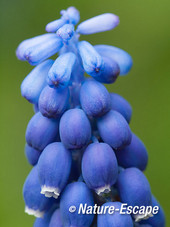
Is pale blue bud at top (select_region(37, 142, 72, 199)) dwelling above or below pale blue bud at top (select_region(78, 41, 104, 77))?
below

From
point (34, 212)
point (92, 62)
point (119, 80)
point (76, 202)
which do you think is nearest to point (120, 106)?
point (92, 62)

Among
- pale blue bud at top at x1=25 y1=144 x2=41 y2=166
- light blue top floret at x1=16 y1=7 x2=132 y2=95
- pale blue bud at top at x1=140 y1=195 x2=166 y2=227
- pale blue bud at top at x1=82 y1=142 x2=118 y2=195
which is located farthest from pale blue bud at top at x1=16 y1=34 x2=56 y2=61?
pale blue bud at top at x1=140 y1=195 x2=166 y2=227

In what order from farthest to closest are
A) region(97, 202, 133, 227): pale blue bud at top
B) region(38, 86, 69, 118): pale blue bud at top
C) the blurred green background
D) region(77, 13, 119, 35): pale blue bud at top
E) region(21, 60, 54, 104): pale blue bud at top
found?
the blurred green background
region(77, 13, 119, 35): pale blue bud at top
region(21, 60, 54, 104): pale blue bud at top
region(38, 86, 69, 118): pale blue bud at top
region(97, 202, 133, 227): pale blue bud at top

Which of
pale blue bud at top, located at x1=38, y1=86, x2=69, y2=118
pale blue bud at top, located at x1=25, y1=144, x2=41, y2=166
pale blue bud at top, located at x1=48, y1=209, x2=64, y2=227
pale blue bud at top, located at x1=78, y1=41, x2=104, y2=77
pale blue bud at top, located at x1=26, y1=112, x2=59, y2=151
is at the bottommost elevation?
pale blue bud at top, located at x1=48, y1=209, x2=64, y2=227

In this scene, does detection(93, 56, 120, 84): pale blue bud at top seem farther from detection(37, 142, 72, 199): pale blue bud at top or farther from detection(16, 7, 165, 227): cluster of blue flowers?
detection(37, 142, 72, 199): pale blue bud at top

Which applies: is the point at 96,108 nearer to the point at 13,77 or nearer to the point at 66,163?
the point at 66,163

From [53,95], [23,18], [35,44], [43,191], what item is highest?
[23,18]

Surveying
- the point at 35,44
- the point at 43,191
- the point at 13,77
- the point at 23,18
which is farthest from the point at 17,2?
the point at 43,191
